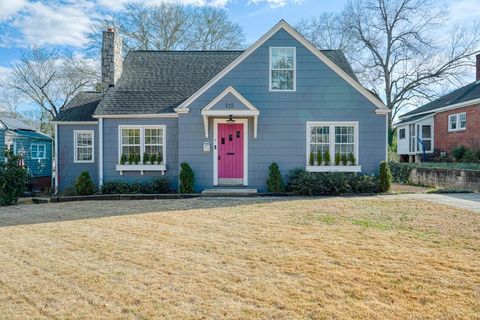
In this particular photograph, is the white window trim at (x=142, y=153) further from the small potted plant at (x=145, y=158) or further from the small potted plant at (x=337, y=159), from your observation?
the small potted plant at (x=337, y=159)

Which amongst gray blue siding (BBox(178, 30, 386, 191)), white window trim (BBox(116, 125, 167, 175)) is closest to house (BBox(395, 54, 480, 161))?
gray blue siding (BBox(178, 30, 386, 191))

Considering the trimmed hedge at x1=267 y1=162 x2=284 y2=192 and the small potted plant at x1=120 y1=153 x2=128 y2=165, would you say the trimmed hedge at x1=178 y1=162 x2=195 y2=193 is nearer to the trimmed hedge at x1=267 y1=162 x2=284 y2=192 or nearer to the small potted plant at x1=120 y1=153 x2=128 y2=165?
the small potted plant at x1=120 y1=153 x2=128 y2=165

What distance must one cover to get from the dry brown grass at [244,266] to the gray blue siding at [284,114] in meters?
4.66

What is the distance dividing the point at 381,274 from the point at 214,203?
648cm

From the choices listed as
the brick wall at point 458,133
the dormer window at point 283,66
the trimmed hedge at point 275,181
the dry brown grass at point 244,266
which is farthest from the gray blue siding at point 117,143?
the brick wall at point 458,133

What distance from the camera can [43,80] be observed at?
34625mm

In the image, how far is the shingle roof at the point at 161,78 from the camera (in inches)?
512

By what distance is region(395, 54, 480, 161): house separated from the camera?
62.7 feet

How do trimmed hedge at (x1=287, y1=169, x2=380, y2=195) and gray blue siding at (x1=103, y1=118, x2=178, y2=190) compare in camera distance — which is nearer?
trimmed hedge at (x1=287, y1=169, x2=380, y2=195)

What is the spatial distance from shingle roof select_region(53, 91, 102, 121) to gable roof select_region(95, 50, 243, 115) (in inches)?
68.5

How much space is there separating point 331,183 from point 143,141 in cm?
705

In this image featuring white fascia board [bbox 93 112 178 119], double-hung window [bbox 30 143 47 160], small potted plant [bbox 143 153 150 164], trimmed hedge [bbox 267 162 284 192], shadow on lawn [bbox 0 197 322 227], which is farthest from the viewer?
double-hung window [bbox 30 143 47 160]

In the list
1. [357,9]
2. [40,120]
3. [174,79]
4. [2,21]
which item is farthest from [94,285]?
[40,120]

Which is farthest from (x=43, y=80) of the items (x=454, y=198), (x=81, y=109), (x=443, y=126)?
(x=454, y=198)
